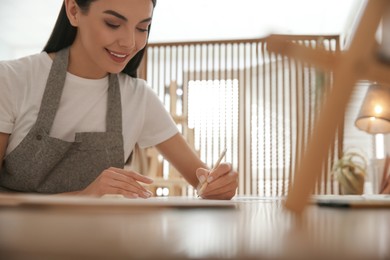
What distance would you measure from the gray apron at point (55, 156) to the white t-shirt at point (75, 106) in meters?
0.05

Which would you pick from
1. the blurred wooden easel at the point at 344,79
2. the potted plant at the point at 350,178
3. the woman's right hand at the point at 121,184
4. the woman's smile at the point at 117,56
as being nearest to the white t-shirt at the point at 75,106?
the woman's smile at the point at 117,56

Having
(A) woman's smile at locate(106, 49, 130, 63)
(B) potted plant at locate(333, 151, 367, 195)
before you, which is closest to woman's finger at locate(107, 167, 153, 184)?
(A) woman's smile at locate(106, 49, 130, 63)

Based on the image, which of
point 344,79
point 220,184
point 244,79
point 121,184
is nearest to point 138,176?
point 121,184

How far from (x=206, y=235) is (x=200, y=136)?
243 inches

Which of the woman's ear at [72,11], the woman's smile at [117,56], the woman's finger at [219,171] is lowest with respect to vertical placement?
the woman's finger at [219,171]

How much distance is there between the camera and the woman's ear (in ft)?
4.40

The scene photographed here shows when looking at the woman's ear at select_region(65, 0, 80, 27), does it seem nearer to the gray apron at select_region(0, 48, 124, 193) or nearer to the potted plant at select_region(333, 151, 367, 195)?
the gray apron at select_region(0, 48, 124, 193)

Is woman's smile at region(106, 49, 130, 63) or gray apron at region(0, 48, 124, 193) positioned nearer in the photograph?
gray apron at region(0, 48, 124, 193)

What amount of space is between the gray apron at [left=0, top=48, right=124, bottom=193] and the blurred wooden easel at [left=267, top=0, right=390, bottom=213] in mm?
898

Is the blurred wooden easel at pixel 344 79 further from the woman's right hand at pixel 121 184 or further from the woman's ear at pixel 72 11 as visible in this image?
the woman's ear at pixel 72 11

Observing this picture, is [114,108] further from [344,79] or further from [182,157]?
[344,79]

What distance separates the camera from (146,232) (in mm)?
225

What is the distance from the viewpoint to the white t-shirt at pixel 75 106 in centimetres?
124

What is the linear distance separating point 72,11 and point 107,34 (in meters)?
0.15
